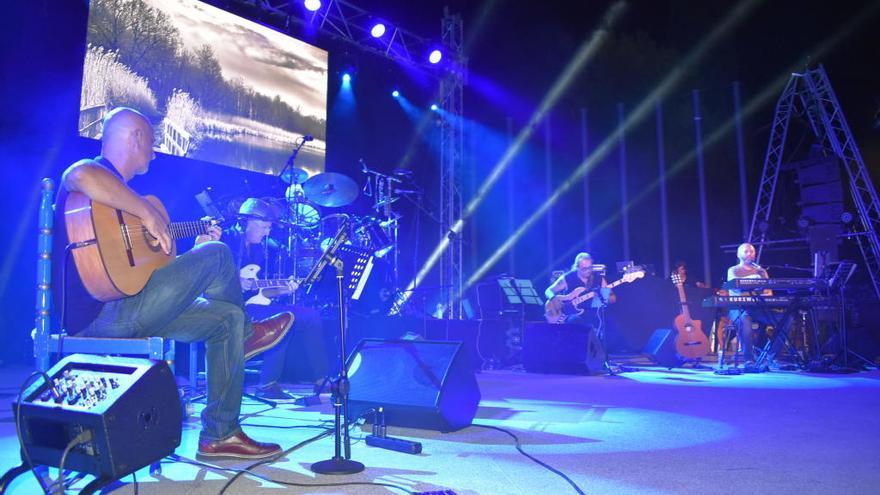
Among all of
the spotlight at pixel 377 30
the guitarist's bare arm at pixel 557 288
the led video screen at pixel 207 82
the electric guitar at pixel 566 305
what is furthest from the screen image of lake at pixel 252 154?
the electric guitar at pixel 566 305

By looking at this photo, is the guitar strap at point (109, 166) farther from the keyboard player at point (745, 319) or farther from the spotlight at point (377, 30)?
the spotlight at point (377, 30)

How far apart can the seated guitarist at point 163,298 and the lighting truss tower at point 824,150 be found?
31.1 ft

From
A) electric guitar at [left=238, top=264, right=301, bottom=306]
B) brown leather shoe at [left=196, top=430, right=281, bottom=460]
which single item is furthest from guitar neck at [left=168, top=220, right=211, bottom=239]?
electric guitar at [left=238, top=264, right=301, bottom=306]

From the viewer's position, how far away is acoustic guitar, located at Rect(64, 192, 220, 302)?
83.7 inches

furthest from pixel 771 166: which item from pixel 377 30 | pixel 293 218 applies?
pixel 293 218

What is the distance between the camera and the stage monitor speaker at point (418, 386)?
3125 mm

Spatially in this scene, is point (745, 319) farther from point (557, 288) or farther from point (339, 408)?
point (339, 408)

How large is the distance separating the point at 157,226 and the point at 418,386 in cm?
157

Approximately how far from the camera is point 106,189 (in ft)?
7.08

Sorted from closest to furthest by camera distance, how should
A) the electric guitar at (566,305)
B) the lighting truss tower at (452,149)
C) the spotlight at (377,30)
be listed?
the electric guitar at (566,305) < the spotlight at (377,30) < the lighting truss tower at (452,149)

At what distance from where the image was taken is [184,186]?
720 centimetres

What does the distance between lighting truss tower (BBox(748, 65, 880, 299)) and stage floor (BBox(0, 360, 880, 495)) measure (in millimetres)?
5419

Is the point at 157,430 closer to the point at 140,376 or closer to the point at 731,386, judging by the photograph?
the point at 140,376

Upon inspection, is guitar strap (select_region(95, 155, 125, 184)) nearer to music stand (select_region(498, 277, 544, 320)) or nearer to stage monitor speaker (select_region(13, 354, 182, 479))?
stage monitor speaker (select_region(13, 354, 182, 479))
